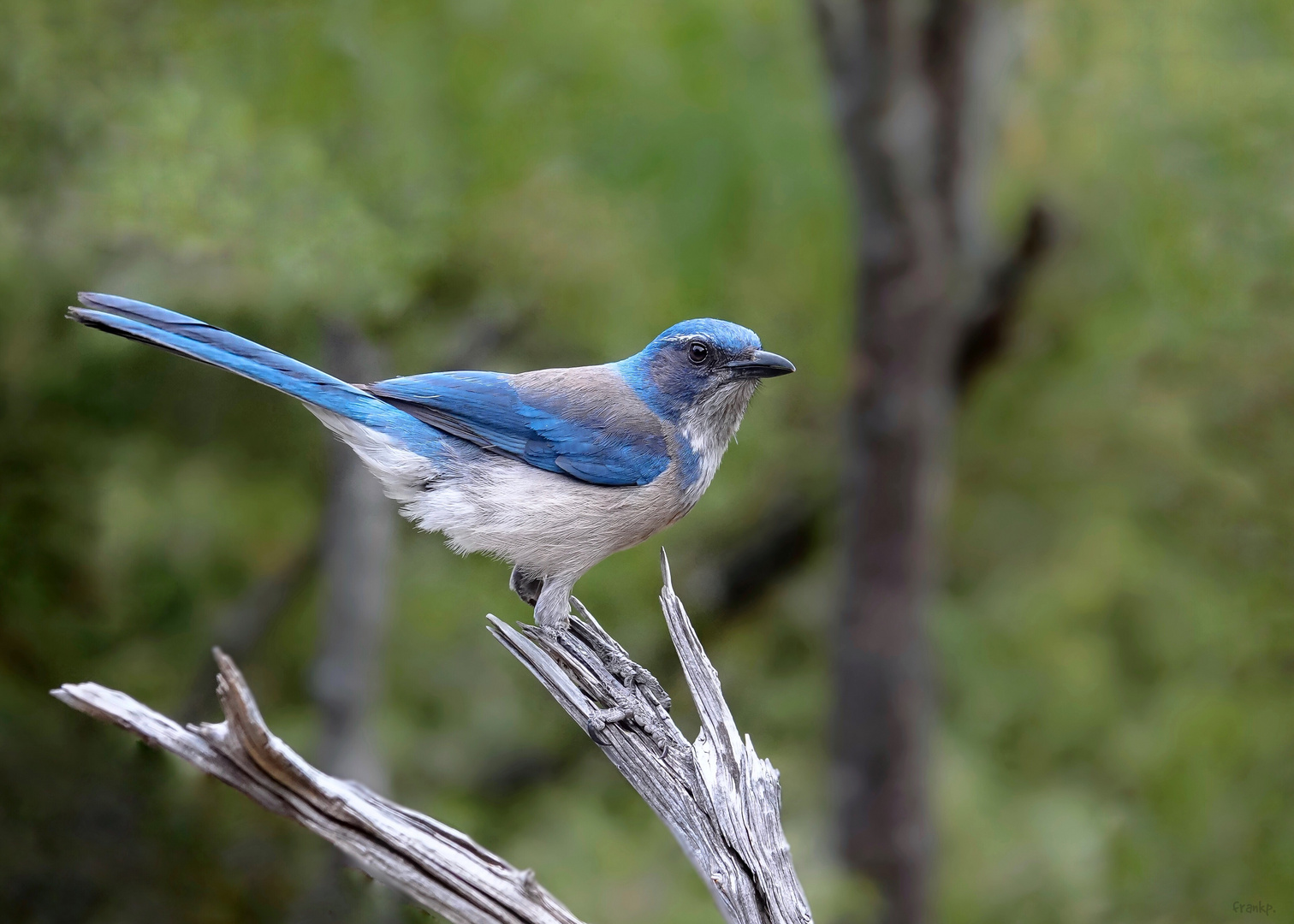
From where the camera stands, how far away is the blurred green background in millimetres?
7059

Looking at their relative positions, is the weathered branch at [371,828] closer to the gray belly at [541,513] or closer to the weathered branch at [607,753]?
the weathered branch at [607,753]

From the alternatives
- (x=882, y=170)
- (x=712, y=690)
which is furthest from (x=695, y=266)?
(x=712, y=690)

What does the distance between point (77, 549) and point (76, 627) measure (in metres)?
0.56

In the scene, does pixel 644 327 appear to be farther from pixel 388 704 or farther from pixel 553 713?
pixel 388 704

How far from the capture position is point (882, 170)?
8742 millimetres

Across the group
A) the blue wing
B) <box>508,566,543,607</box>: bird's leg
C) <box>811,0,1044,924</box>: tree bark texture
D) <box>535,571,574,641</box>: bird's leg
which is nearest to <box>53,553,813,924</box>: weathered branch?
<box>535,571,574,641</box>: bird's leg

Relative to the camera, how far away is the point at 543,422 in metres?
4.74

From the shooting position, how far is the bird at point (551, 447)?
454 centimetres

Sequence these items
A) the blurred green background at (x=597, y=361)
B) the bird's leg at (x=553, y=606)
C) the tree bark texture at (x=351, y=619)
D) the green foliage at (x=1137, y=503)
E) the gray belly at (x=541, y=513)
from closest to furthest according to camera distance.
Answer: the gray belly at (x=541, y=513) < the bird's leg at (x=553, y=606) < the blurred green background at (x=597, y=361) < the green foliage at (x=1137, y=503) < the tree bark texture at (x=351, y=619)

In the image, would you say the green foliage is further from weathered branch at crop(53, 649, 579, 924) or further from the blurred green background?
weathered branch at crop(53, 649, 579, 924)

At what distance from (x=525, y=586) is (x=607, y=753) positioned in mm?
782

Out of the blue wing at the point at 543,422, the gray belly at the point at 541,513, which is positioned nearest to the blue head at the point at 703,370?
the blue wing at the point at 543,422

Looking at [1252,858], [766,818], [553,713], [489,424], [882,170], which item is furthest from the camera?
[553,713]

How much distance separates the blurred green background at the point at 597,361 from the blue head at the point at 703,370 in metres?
2.60
